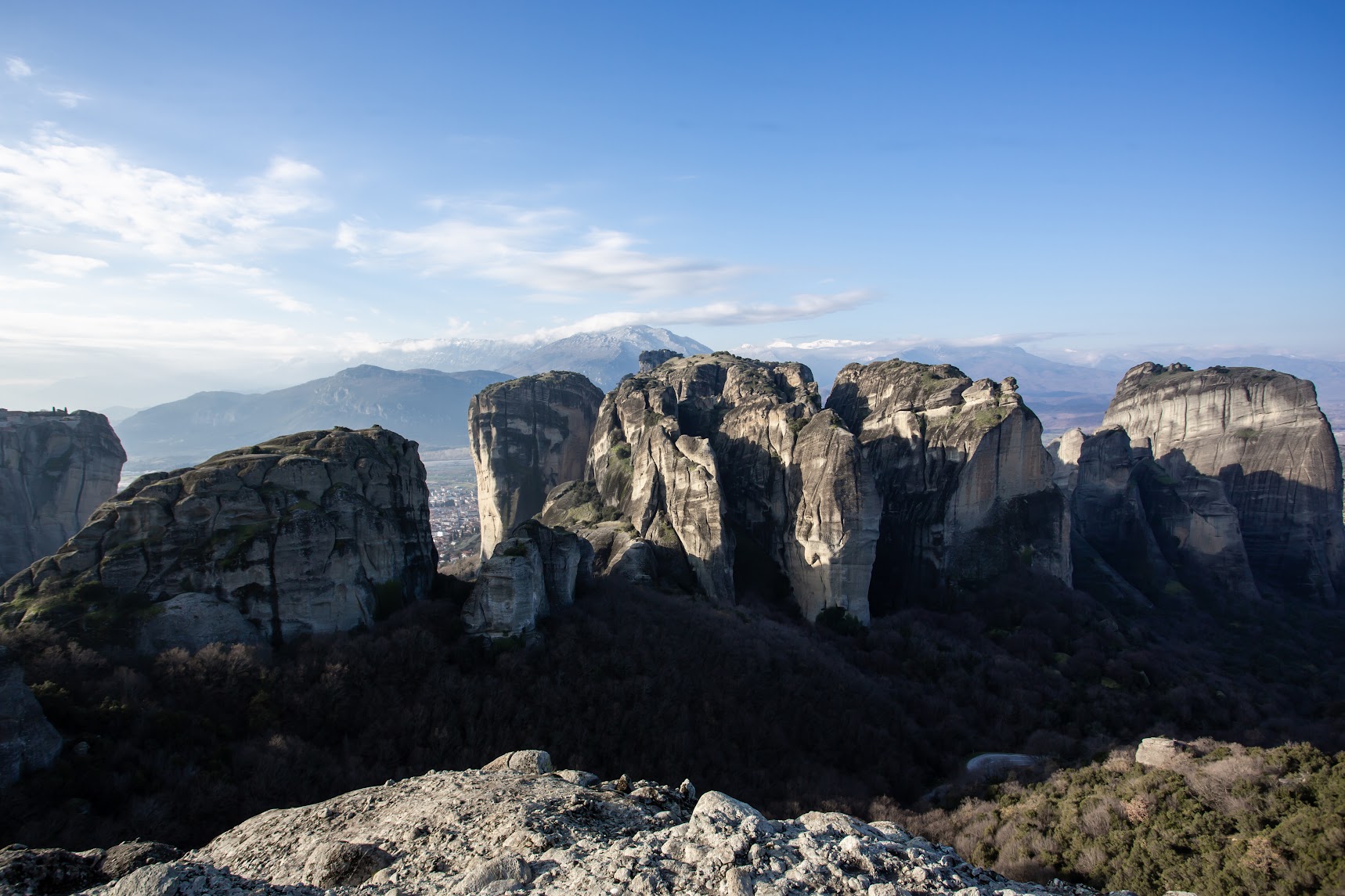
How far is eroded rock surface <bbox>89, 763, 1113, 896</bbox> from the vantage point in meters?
10.9

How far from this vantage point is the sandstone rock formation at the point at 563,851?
10852 millimetres

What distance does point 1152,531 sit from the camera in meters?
55.3

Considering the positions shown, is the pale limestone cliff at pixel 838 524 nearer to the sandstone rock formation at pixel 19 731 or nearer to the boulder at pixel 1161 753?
the boulder at pixel 1161 753

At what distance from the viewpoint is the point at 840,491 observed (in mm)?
39688

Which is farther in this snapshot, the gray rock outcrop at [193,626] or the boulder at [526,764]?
the gray rock outcrop at [193,626]

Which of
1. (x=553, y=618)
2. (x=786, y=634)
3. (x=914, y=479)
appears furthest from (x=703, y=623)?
(x=914, y=479)

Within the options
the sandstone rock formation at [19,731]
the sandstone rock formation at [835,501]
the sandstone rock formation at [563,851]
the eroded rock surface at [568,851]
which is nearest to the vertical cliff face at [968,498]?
the sandstone rock formation at [835,501]

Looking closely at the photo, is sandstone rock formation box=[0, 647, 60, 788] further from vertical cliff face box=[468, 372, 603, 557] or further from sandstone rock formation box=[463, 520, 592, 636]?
vertical cliff face box=[468, 372, 603, 557]

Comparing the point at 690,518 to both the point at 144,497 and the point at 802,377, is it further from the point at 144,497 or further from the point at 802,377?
the point at 144,497

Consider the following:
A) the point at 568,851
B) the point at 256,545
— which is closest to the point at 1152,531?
the point at 568,851

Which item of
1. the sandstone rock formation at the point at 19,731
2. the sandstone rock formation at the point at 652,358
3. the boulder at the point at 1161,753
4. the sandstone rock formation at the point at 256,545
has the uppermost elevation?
the sandstone rock formation at the point at 652,358

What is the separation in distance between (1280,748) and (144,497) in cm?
3917

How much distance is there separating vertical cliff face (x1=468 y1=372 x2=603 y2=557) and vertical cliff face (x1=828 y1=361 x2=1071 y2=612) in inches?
1189

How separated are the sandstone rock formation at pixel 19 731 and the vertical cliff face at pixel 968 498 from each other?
4157 cm
